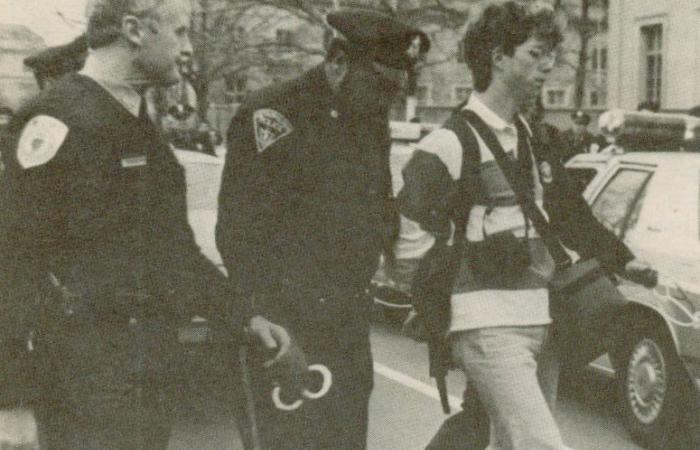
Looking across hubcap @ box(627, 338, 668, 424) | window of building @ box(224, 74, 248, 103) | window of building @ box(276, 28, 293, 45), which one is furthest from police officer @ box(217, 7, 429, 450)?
window of building @ box(276, 28, 293, 45)

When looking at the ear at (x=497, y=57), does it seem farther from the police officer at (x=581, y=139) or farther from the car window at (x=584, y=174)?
the police officer at (x=581, y=139)

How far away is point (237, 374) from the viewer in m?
3.41

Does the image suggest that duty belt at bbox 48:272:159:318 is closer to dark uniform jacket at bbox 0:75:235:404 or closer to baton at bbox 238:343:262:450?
dark uniform jacket at bbox 0:75:235:404

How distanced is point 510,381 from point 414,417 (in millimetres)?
3401

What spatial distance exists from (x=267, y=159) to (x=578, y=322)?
105 cm

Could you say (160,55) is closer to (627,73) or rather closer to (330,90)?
(330,90)

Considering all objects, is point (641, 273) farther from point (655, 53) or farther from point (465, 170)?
point (655, 53)

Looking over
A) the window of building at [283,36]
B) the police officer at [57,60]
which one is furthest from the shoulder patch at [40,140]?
the window of building at [283,36]

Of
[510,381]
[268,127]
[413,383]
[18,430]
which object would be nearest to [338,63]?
[268,127]

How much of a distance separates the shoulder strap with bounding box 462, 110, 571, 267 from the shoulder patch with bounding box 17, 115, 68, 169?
1361 mm

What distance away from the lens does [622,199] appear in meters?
6.72

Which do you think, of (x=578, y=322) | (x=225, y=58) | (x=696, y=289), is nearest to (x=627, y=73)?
(x=225, y=58)

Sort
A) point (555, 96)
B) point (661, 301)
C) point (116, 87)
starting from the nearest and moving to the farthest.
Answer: point (116, 87) < point (661, 301) < point (555, 96)

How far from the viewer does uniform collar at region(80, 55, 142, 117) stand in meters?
2.92
